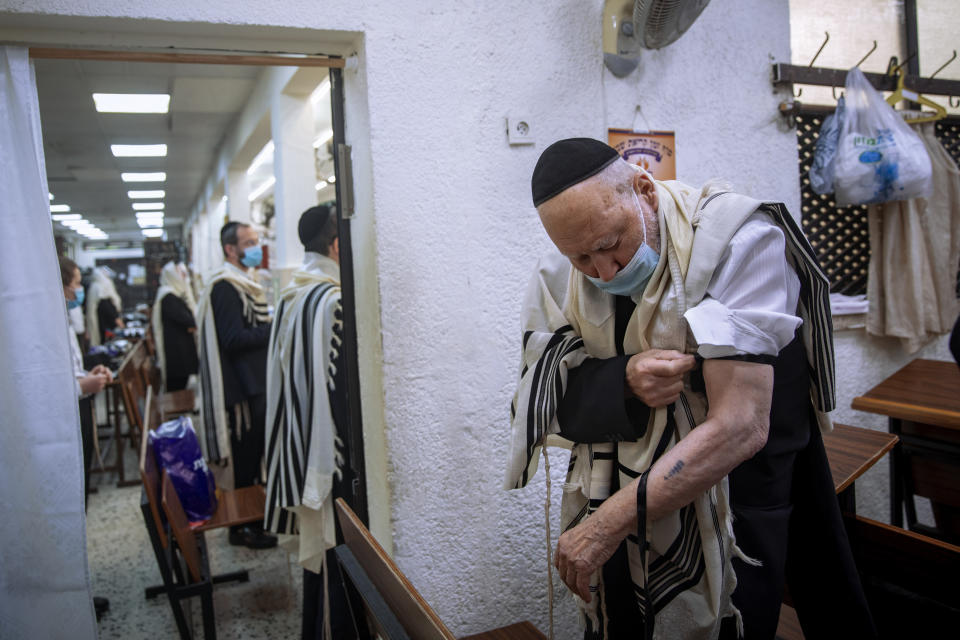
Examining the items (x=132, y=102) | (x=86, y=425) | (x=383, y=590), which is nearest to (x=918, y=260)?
(x=383, y=590)

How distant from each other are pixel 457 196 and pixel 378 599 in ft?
3.92

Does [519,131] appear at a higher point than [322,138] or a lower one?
lower

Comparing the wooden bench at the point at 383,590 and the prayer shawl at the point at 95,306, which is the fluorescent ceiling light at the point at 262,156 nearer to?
the prayer shawl at the point at 95,306

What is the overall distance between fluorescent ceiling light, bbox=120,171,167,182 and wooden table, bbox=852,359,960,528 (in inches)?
404

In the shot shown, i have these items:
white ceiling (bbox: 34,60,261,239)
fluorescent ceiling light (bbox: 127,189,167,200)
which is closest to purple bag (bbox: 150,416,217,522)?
white ceiling (bbox: 34,60,261,239)

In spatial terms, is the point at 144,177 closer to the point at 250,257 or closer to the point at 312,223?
the point at 250,257

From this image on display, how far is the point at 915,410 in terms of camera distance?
230cm

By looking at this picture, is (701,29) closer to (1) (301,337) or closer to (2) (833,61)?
(2) (833,61)

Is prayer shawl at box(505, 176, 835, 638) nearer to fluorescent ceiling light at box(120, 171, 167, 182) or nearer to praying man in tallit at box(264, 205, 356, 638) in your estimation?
praying man in tallit at box(264, 205, 356, 638)

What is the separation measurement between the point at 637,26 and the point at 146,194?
1271cm

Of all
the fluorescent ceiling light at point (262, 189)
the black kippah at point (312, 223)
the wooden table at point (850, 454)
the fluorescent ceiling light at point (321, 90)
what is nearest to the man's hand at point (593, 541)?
the wooden table at point (850, 454)

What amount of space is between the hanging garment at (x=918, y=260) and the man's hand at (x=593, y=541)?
2209 mm

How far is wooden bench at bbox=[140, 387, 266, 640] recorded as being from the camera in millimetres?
2244

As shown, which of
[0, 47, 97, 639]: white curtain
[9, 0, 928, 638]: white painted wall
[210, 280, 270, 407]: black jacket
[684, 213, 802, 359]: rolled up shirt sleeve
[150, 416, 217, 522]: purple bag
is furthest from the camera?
[210, 280, 270, 407]: black jacket
